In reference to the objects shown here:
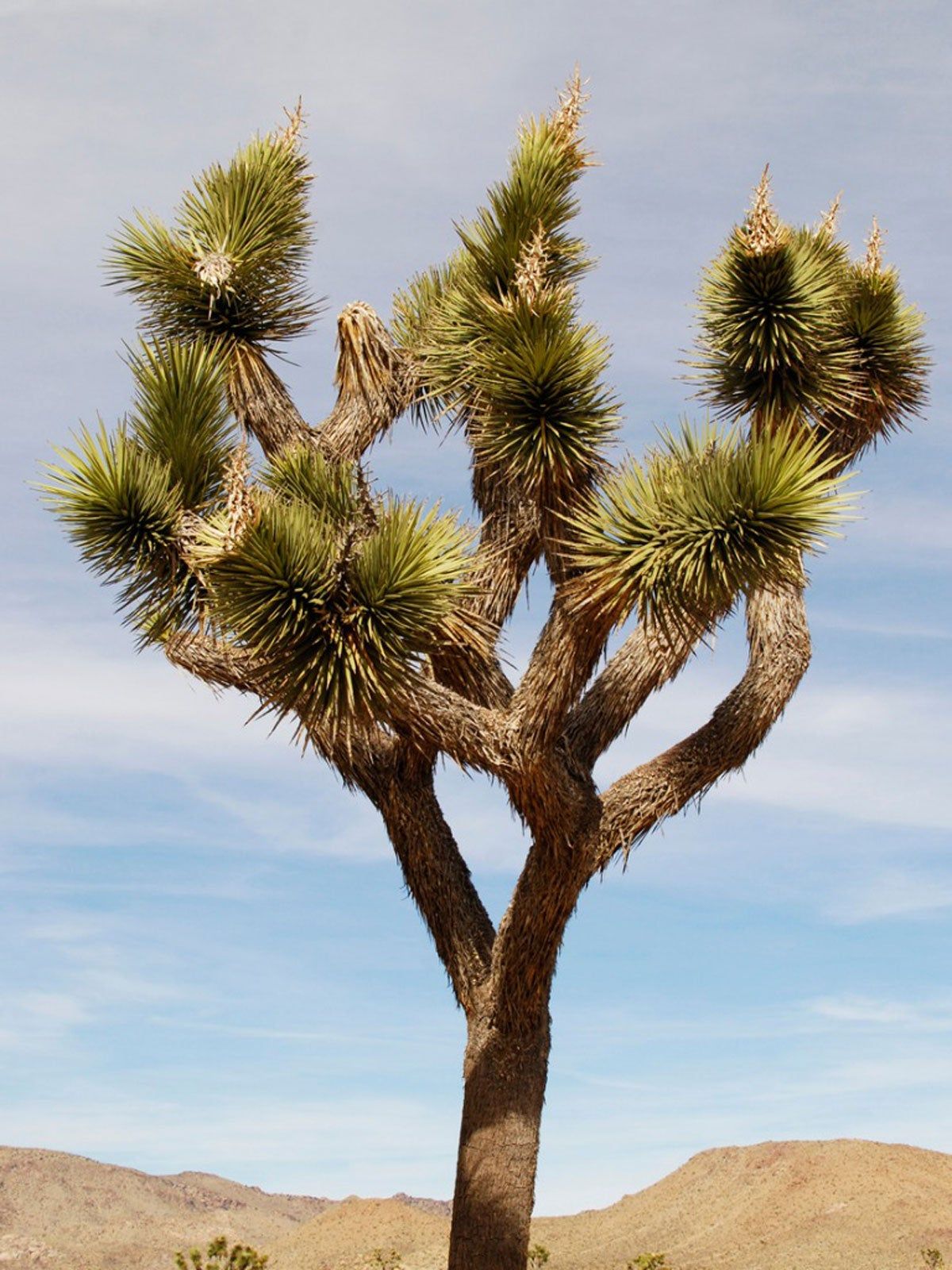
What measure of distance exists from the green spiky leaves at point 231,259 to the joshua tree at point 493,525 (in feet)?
0.07

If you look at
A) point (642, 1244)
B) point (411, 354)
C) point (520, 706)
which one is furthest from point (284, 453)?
point (642, 1244)

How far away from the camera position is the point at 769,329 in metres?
10.1

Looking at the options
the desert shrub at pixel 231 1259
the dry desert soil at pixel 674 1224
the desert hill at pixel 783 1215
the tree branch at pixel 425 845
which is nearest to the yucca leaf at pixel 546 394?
the tree branch at pixel 425 845

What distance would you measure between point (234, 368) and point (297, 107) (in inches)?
87.4

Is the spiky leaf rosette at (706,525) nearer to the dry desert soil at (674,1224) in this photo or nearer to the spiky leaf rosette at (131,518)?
the spiky leaf rosette at (131,518)

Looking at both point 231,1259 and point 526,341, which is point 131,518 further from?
point 231,1259

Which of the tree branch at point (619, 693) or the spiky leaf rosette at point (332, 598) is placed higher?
the tree branch at point (619, 693)

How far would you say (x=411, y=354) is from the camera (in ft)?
36.6

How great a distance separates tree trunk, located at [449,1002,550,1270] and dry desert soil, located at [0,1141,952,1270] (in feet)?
44.4

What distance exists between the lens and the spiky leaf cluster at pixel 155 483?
885cm

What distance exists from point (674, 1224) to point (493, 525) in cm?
2273

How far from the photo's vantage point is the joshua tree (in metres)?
8.01

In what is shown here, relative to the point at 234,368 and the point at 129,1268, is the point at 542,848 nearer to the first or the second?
the point at 234,368

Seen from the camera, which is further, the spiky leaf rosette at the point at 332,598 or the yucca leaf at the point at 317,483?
the yucca leaf at the point at 317,483
